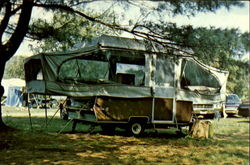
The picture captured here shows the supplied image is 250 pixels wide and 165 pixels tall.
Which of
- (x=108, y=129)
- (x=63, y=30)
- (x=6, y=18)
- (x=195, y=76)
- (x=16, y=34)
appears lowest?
(x=108, y=129)

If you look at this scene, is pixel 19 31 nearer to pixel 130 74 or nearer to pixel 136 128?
pixel 130 74

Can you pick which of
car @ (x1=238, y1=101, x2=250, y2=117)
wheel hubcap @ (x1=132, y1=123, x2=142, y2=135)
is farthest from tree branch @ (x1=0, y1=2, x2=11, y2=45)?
car @ (x1=238, y1=101, x2=250, y2=117)

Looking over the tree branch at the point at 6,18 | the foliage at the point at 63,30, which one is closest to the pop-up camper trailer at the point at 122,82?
the foliage at the point at 63,30

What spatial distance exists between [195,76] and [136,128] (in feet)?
8.95

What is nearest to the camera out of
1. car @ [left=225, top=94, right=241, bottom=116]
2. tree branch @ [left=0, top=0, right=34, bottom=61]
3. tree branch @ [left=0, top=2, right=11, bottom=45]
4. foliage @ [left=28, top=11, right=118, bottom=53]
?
tree branch @ [left=0, top=0, right=34, bottom=61]

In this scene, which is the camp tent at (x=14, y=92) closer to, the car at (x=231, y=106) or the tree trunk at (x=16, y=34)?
the car at (x=231, y=106)

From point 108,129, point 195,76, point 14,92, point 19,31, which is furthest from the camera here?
point 14,92

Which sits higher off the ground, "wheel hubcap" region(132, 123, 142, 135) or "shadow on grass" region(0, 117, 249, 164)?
"wheel hubcap" region(132, 123, 142, 135)

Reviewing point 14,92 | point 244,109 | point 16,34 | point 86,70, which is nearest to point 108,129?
point 86,70

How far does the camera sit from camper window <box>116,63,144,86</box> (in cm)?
965

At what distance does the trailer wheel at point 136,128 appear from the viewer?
967cm

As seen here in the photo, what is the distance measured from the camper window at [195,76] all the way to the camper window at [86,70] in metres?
2.78

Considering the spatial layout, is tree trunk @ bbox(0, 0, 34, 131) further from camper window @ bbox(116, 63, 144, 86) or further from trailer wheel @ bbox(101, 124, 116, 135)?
trailer wheel @ bbox(101, 124, 116, 135)

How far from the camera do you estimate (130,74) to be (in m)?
9.78
